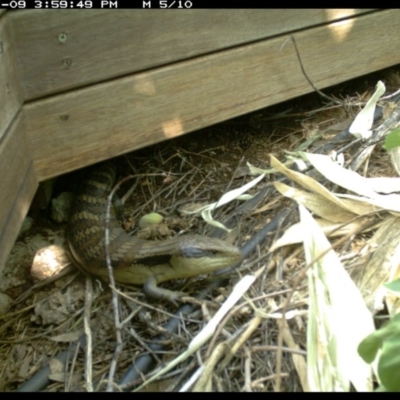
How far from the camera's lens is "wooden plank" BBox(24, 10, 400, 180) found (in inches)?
95.9

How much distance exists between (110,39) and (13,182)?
2.29 ft

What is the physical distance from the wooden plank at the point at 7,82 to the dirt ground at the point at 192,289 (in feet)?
2.49

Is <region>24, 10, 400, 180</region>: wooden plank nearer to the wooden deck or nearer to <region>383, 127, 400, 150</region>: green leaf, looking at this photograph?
the wooden deck

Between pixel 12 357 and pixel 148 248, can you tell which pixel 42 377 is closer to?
pixel 12 357

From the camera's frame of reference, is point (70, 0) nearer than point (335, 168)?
Yes

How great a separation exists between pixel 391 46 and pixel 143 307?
6.83 ft

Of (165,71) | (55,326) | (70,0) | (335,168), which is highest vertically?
(70,0)

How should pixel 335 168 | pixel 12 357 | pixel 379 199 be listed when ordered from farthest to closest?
pixel 335 168 < pixel 379 199 < pixel 12 357

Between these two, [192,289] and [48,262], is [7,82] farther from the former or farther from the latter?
[192,289]

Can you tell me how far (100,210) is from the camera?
2.83 metres

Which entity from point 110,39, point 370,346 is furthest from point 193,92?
point 370,346

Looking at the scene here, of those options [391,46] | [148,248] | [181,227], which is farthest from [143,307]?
[391,46]

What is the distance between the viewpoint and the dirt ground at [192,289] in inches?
75.8

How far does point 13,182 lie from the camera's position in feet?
7.29
